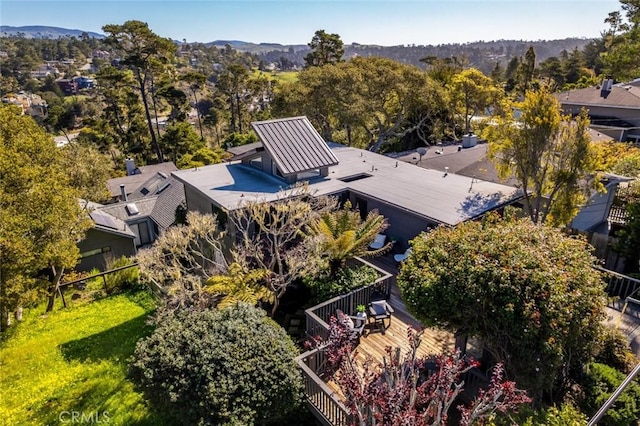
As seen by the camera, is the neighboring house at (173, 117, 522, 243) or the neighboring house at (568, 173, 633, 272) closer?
the neighboring house at (173, 117, 522, 243)

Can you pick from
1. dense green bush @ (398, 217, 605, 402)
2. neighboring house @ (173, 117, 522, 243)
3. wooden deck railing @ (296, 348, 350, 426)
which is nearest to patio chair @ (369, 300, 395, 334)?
wooden deck railing @ (296, 348, 350, 426)

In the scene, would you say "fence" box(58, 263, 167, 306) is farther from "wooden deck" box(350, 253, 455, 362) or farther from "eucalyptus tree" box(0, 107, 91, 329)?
"wooden deck" box(350, 253, 455, 362)

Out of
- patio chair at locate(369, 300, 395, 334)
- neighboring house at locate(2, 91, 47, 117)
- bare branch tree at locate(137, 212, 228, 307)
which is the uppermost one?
neighboring house at locate(2, 91, 47, 117)

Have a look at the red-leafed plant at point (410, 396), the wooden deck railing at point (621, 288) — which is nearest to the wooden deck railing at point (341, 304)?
the red-leafed plant at point (410, 396)

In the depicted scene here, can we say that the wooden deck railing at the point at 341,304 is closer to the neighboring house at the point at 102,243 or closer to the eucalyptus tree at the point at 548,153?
the eucalyptus tree at the point at 548,153

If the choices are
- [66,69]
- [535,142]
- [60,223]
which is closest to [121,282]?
[60,223]

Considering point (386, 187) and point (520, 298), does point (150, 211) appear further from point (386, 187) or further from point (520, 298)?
point (520, 298)

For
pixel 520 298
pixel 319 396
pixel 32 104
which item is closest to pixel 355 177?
pixel 319 396
